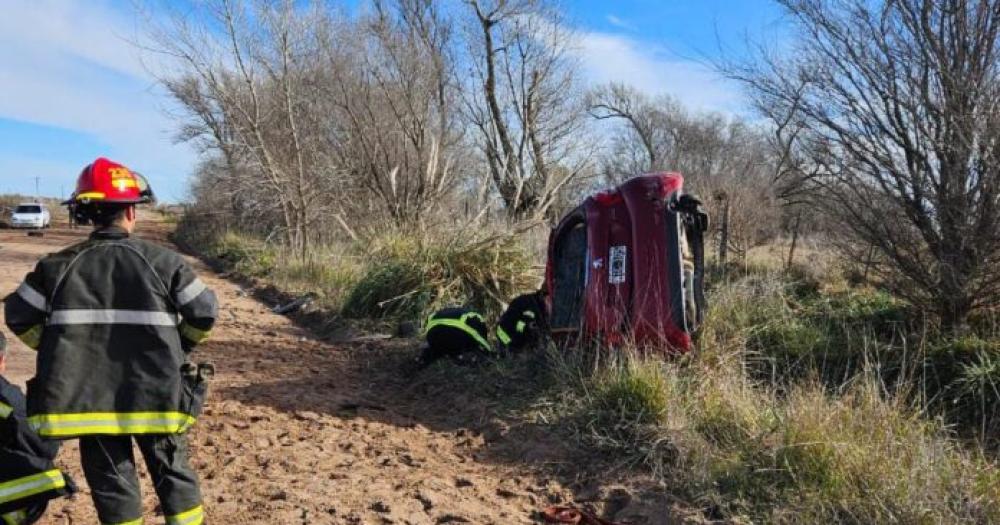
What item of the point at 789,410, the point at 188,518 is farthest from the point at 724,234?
the point at 188,518

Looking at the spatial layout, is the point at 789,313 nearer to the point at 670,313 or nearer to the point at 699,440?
the point at 670,313

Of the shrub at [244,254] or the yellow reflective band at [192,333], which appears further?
the shrub at [244,254]

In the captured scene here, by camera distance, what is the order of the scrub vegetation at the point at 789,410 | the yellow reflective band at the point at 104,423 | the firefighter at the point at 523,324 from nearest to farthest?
the yellow reflective band at the point at 104,423
the scrub vegetation at the point at 789,410
the firefighter at the point at 523,324

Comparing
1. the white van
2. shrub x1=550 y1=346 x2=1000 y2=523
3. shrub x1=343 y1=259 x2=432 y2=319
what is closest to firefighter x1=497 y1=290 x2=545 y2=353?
shrub x1=550 y1=346 x2=1000 y2=523

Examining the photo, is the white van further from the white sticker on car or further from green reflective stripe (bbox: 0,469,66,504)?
green reflective stripe (bbox: 0,469,66,504)

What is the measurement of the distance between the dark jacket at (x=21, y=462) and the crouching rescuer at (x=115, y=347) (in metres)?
0.32

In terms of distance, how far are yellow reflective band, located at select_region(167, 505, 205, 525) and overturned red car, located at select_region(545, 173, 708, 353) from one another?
9.78 feet

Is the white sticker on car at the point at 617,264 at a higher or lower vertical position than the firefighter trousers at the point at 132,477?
higher

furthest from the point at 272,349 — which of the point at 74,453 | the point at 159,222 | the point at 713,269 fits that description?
the point at 159,222

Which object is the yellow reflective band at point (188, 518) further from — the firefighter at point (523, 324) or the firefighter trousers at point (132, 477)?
the firefighter at point (523, 324)

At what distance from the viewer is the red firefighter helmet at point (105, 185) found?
9.49 feet

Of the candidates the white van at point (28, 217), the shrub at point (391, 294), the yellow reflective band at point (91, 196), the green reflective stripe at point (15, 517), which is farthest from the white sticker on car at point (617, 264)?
the white van at point (28, 217)

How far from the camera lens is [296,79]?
639 inches

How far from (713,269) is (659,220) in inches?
360
